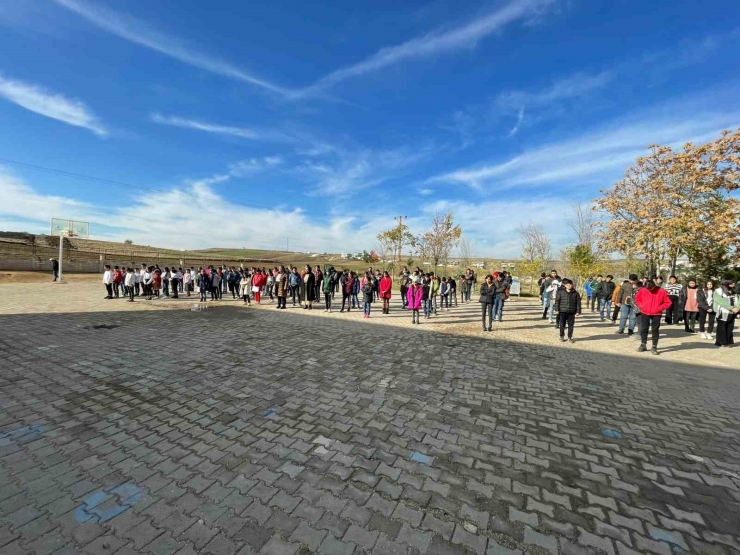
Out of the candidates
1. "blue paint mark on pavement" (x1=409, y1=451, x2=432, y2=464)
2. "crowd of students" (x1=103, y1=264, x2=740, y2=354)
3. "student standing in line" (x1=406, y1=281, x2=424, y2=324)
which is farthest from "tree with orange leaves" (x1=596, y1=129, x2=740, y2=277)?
"blue paint mark on pavement" (x1=409, y1=451, x2=432, y2=464)

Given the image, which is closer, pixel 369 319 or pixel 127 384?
pixel 127 384

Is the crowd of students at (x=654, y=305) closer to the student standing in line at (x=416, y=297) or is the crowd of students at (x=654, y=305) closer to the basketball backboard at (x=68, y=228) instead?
the student standing in line at (x=416, y=297)

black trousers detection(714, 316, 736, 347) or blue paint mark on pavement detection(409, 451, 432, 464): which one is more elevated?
black trousers detection(714, 316, 736, 347)

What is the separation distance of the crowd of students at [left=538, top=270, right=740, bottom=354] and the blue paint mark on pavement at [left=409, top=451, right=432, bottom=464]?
776 cm

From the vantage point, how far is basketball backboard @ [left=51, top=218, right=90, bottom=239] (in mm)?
25672

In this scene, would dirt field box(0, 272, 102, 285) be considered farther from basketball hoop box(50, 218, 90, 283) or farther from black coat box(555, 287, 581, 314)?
black coat box(555, 287, 581, 314)

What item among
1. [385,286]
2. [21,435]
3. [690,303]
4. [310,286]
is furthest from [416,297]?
[690,303]

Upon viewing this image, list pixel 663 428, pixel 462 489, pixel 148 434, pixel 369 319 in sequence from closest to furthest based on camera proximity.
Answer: pixel 462 489 < pixel 148 434 < pixel 663 428 < pixel 369 319

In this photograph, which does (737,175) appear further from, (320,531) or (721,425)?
(320,531)

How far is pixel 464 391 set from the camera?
504 centimetres

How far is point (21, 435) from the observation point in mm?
3453

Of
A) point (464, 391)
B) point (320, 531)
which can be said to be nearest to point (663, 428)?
point (464, 391)

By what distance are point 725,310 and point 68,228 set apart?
40.0m

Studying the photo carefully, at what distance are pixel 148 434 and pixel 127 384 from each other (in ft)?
6.41
